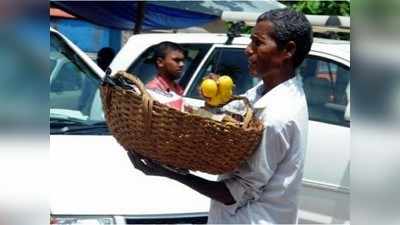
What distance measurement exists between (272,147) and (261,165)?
69 millimetres

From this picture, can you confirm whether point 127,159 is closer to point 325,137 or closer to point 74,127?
point 74,127

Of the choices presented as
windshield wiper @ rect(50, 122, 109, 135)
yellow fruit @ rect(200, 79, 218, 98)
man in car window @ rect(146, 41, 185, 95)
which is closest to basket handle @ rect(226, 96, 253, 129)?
yellow fruit @ rect(200, 79, 218, 98)

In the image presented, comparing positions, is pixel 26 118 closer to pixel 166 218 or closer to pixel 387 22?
pixel 387 22

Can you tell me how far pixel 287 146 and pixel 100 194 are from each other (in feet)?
3.89

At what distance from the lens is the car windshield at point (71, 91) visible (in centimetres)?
392

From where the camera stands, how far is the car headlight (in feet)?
10.0

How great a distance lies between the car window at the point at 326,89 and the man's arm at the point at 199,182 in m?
2.37

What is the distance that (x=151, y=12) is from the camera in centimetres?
1105

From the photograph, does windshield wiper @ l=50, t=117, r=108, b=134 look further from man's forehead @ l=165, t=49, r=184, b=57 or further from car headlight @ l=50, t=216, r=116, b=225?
man's forehead @ l=165, t=49, r=184, b=57

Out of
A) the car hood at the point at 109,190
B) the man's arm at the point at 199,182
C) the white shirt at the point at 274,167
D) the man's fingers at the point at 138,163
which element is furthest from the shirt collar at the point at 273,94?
the car hood at the point at 109,190

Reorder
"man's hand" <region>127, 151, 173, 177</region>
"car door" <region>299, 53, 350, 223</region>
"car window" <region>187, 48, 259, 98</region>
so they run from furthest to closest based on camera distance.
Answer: "car window" <region>187, 48, 259, 98</region>, "car door" <region>299, 53, 350, 223</region>, "man's hand" <region>127, 151, 173, 177</region>

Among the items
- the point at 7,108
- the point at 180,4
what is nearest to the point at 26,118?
the point at 7,108

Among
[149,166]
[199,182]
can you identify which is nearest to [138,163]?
[149,166]

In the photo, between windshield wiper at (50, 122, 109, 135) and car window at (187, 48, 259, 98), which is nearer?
windshield wiper at (50, 122, 109, 135)
